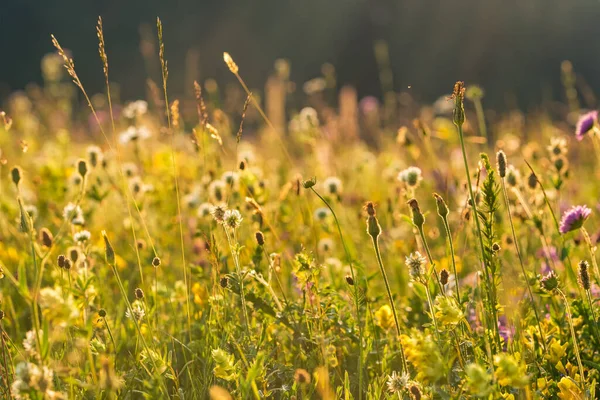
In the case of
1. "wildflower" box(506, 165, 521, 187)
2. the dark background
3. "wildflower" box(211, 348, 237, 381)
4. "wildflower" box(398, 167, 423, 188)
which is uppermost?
the dark background

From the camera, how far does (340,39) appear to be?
1420cm

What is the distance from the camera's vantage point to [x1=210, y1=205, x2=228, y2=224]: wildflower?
4.31ft

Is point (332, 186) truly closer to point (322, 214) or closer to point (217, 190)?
point (322, 214)

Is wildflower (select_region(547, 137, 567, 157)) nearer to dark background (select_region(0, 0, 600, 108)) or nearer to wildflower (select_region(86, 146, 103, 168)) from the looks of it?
wildflower (select_region(86, 146, 103, 168))

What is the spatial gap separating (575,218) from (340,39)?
13397 millimetres

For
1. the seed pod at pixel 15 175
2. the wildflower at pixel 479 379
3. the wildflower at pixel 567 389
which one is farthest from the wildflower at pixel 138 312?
the wildflower at pixel 567 389

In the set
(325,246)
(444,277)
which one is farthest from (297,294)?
(444,277)

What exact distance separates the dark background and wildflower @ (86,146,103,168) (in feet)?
29.2

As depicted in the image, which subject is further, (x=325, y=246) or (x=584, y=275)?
(x=325, y=246)

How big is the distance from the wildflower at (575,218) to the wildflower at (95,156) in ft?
4.70

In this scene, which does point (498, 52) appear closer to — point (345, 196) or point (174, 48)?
point (174, 48)

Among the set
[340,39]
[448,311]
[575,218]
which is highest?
[340,39]

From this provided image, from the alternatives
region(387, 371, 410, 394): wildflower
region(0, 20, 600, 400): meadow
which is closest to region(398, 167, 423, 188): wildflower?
region(0, 20, 600, 400): meadow

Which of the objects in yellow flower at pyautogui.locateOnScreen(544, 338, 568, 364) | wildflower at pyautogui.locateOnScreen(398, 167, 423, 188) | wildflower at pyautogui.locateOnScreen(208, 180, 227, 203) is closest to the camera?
yellow flower at pyautogui.locateOnScreen(544, 338, 568, 364)
